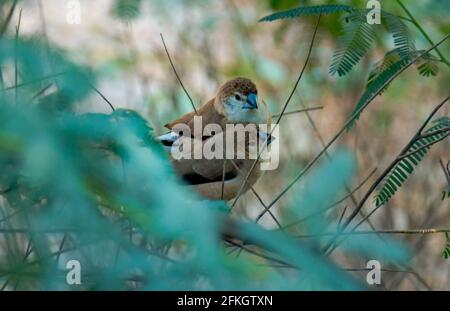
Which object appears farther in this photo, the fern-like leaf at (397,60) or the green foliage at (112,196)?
the fern-like leaf at (397,60)

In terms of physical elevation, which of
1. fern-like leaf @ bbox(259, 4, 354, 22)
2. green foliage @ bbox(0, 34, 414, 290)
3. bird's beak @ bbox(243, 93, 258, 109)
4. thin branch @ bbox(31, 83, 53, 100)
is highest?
bird's beak @ bbox(243, 93, 258, 109)

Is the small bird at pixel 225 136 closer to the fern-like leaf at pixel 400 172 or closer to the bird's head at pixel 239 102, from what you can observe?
the bird's head at pixel 239 102

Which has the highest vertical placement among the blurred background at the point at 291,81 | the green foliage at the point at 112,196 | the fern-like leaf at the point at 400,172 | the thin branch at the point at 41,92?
the blurred background at the point at 291,81

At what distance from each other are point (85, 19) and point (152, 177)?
116 inches

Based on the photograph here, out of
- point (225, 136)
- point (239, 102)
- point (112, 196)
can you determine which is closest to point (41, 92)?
point (112, 196)

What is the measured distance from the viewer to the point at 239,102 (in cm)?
255

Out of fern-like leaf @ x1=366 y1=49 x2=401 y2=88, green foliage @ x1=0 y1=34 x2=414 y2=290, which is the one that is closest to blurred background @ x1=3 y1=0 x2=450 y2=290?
fern-like leaf @ x1=366 y1=49 x2=401 y2=88

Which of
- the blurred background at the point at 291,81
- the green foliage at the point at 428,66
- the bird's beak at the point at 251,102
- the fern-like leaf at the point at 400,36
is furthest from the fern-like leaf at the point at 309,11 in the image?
the blurred background at the point at 291,81

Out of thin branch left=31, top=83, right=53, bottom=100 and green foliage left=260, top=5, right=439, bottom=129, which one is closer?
thin branch left=31, top=83, right=53, bottom=100

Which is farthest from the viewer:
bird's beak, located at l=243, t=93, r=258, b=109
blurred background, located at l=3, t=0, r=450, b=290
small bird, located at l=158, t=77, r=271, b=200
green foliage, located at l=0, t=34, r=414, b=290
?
blurred background, located at l=3, t=0, r=450, b=290

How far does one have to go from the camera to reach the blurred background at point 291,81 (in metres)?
3.06

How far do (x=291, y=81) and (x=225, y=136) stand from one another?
5.05 ft

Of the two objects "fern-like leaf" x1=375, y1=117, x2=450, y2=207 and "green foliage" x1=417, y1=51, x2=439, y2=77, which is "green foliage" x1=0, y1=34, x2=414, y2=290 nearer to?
"fern-like leaf" x1=375, y1=117, x2=450, y2=207

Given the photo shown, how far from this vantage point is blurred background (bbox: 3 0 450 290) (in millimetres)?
3057
